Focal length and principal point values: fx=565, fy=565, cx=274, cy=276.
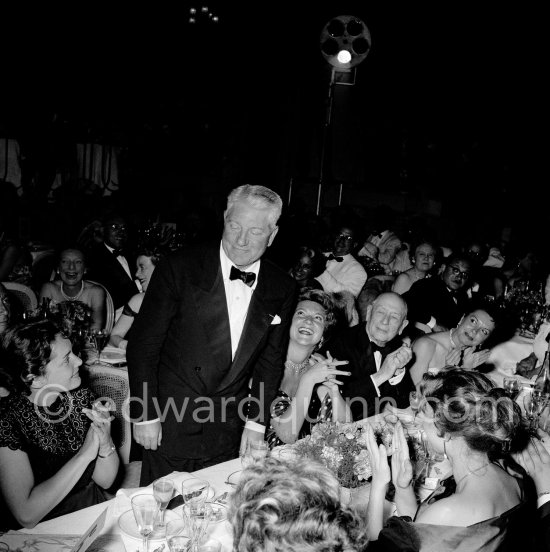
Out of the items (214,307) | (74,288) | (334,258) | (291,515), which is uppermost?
(334,258)

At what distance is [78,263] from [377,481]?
→ 134 inches

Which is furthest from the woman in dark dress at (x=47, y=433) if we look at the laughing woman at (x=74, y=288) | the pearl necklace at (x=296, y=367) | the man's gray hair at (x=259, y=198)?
the laughing woman at (x=74, y=288)

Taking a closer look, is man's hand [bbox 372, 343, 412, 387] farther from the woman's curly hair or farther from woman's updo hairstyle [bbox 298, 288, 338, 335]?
the woman's curly hair

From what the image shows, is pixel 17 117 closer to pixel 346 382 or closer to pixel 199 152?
pixel 199 152

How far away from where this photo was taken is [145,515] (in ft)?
5.40

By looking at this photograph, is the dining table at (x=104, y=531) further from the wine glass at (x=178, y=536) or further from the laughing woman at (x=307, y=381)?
the laughing woman at (x=307, y=381)

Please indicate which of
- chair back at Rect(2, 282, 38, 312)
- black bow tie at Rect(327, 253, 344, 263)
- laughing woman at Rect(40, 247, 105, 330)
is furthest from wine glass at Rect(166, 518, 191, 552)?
black bow tie at Rect(327, 253, 344, 263)

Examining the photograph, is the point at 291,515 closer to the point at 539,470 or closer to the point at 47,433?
the point at 47,433

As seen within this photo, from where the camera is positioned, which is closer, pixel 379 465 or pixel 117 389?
pixel 379 465

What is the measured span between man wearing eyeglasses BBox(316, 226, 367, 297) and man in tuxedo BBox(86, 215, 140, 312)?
6.38 feet

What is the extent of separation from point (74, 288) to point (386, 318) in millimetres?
2595

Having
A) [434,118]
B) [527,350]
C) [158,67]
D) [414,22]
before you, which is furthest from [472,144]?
[527,350]

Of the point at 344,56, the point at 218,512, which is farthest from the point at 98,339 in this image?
the point at 344,56

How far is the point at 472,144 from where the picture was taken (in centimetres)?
1286
